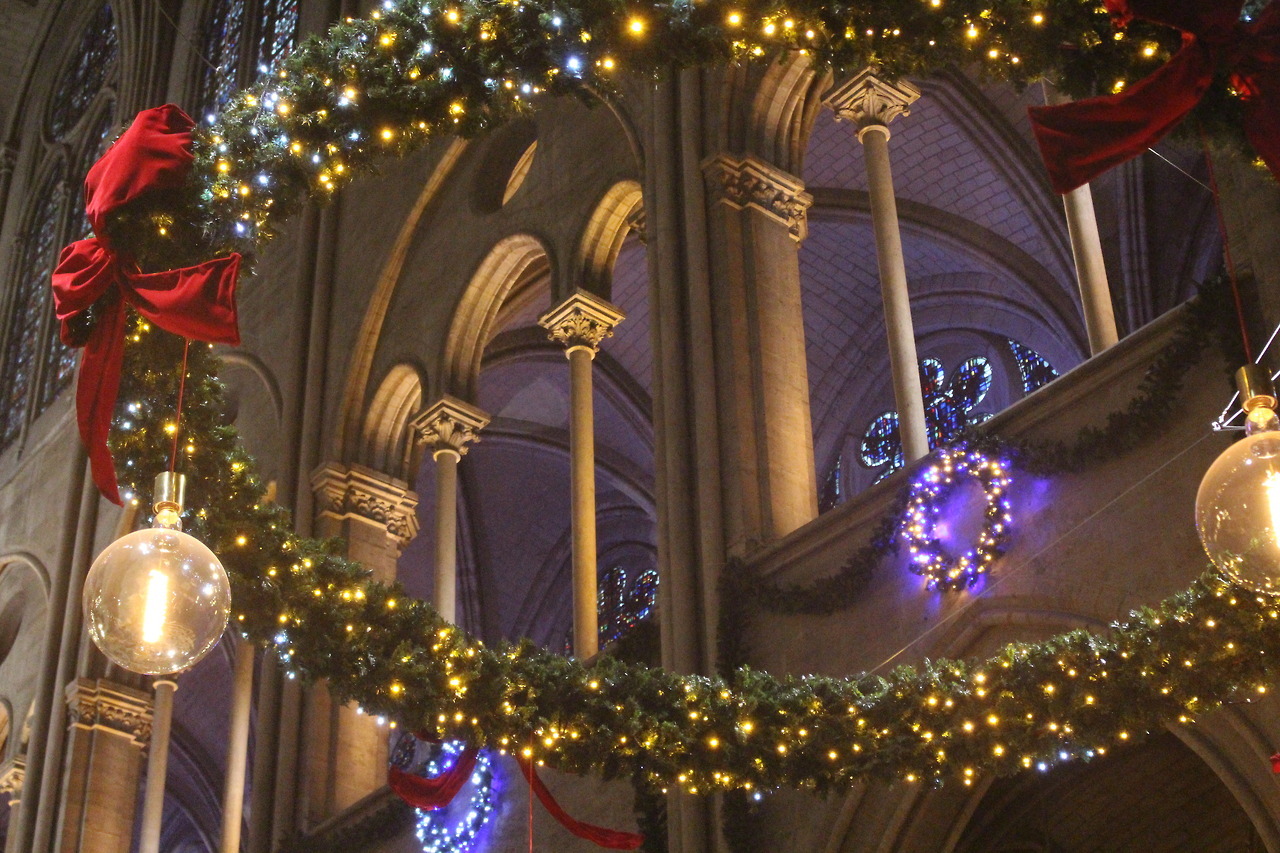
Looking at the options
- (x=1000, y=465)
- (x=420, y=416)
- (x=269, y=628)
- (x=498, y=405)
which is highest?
(x=498, y=405)

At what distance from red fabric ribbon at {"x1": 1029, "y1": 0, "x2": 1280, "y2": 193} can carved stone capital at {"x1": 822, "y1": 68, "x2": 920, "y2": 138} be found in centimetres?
636

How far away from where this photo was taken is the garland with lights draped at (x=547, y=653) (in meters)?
4.43

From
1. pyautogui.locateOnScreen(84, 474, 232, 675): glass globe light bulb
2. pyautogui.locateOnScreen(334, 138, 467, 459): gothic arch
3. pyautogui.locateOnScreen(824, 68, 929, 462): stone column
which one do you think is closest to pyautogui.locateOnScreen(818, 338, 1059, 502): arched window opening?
pyautogui.locateOnScreen(334, 138, 467, 459): gothic arch

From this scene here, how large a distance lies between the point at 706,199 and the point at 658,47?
225 inches

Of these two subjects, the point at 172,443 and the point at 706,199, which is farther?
the point at 706,199

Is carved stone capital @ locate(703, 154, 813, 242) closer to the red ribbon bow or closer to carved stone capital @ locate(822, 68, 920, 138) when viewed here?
carved stone capital @ locate(822, 68, 920, 138)

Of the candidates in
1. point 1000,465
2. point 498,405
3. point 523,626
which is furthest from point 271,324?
point 1000,465

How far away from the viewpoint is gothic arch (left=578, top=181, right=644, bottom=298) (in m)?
11.8

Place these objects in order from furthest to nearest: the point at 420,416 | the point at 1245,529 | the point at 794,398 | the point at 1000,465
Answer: the point at 420,416 → the point at 794,398 → the point at 1000,465 → the point at 1245,529

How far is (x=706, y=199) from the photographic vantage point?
33.9ft

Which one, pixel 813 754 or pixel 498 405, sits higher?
pixel 498 405

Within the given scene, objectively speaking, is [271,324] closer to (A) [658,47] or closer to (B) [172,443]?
(B) [172,443]

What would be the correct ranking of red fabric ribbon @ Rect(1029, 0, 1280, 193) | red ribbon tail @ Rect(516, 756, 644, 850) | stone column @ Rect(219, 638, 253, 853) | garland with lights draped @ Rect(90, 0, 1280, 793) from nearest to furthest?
red fabric ribbon @ Rect(1029, 0, 1280, 193) → garland with lights draped @ Rect(90, 0, 1280, 793) → red ribbon tail @ Rect(516, 756, 644, 850) → stone column @ Rect(219, 638, 253, 853)

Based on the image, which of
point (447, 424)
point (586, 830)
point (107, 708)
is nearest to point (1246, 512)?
point (586, 830)
